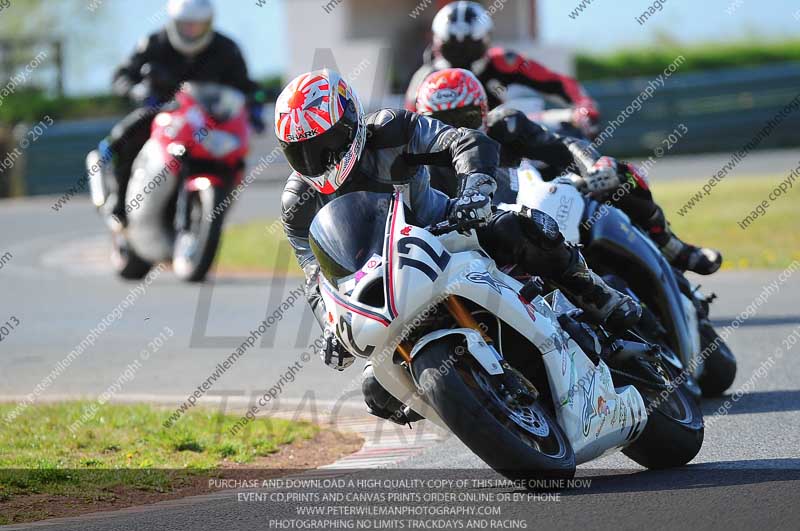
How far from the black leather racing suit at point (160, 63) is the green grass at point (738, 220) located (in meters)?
5.42

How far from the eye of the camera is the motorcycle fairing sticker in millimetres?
5062

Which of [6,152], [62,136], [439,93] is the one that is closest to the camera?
[439,93]

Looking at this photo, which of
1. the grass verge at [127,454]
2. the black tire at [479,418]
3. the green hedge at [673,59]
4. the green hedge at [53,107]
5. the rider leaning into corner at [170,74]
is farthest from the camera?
the green hedge at [673,59]

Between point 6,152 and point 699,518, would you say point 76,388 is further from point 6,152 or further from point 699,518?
point 6,152

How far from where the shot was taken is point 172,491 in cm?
598

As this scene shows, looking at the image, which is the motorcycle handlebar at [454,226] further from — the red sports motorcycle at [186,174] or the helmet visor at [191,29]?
the helmet visor at [191,29]

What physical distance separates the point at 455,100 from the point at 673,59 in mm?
29467

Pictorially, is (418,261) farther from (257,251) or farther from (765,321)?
(257,251)

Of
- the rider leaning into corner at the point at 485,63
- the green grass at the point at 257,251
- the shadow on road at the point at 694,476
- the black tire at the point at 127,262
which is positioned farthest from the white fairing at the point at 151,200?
the shadow on road at the point at 694,476

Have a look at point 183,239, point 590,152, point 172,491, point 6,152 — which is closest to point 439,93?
point 590,152

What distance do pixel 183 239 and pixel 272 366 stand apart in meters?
3.94

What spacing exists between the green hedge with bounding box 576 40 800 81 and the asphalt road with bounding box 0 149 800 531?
807 inches

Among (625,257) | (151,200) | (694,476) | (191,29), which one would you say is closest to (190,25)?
(191,29)

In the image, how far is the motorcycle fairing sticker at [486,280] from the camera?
199 inches
